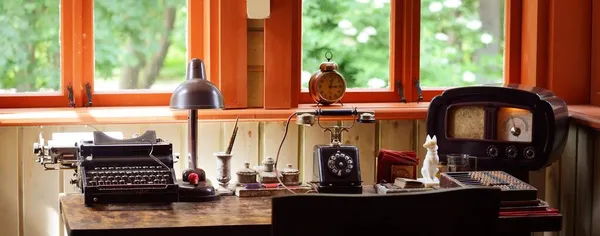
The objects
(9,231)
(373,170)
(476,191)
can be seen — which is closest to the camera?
(476,191)

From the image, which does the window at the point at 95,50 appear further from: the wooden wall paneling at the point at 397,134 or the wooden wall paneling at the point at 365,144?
the wooden wall paneling at the point at 397,134

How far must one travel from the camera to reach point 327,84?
444 centimetres

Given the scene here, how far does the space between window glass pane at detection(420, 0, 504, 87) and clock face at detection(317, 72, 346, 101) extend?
47cm

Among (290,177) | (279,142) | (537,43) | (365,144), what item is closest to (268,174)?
(290,177)

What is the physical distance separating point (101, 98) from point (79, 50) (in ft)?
0.75

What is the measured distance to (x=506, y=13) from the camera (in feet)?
15.6

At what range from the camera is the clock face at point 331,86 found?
443 centimetres

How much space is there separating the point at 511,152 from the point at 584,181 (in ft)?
1.52

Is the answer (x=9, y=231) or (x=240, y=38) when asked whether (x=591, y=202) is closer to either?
(x=240, y=38)

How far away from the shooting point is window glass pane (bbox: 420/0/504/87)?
4703 millimetres

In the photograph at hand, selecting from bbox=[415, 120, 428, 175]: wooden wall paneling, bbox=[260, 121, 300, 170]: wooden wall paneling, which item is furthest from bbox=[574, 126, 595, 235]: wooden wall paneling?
bbox=[260, 121, 300, 170]: wooden wall paneling

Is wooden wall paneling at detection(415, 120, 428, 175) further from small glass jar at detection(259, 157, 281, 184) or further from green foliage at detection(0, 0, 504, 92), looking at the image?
small glass jar at detection(259, 157, 281, 184)

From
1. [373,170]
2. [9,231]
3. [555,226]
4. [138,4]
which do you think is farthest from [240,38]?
[555,226]

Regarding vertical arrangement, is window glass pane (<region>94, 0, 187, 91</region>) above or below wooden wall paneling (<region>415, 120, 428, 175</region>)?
above
